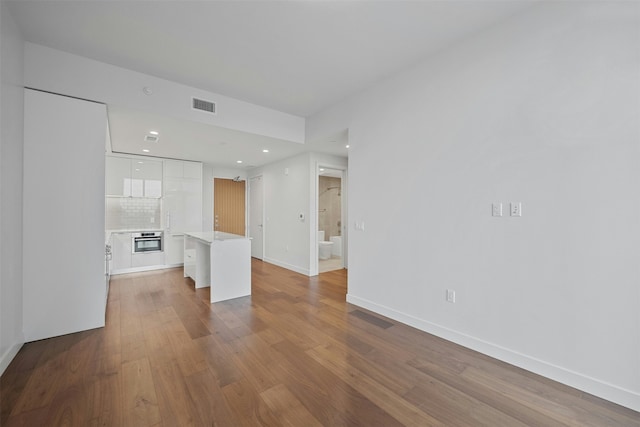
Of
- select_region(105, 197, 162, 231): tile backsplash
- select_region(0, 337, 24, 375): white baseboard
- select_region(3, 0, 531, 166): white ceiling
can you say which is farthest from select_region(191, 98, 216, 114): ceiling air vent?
select_region(105, 197, 162, 231): tile backsplash

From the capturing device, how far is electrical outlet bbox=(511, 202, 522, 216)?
212cm

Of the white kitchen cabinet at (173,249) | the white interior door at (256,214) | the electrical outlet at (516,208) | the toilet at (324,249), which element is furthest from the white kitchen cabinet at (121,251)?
the electrical outlet at (516,208)

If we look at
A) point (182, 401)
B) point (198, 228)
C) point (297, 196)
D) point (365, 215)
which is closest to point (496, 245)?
point (365, 215)

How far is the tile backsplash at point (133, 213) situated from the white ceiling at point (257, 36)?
252 centimetres

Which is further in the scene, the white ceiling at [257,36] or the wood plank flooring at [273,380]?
the white ceiling at [257,36]

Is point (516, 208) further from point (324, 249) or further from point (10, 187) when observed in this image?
point (324, 249)

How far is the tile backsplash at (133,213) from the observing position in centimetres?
526

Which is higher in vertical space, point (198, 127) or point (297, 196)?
point (198, 127)

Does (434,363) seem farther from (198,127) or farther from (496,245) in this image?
(198,127)

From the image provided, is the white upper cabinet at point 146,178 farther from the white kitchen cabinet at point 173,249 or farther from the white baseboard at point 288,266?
the white baseboard at point 288,266

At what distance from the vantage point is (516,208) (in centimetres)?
214

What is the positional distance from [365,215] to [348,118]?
1.44 metres

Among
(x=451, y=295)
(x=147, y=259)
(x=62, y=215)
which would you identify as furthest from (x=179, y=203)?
(x=451, y=295)

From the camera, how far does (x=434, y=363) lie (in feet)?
7.16
